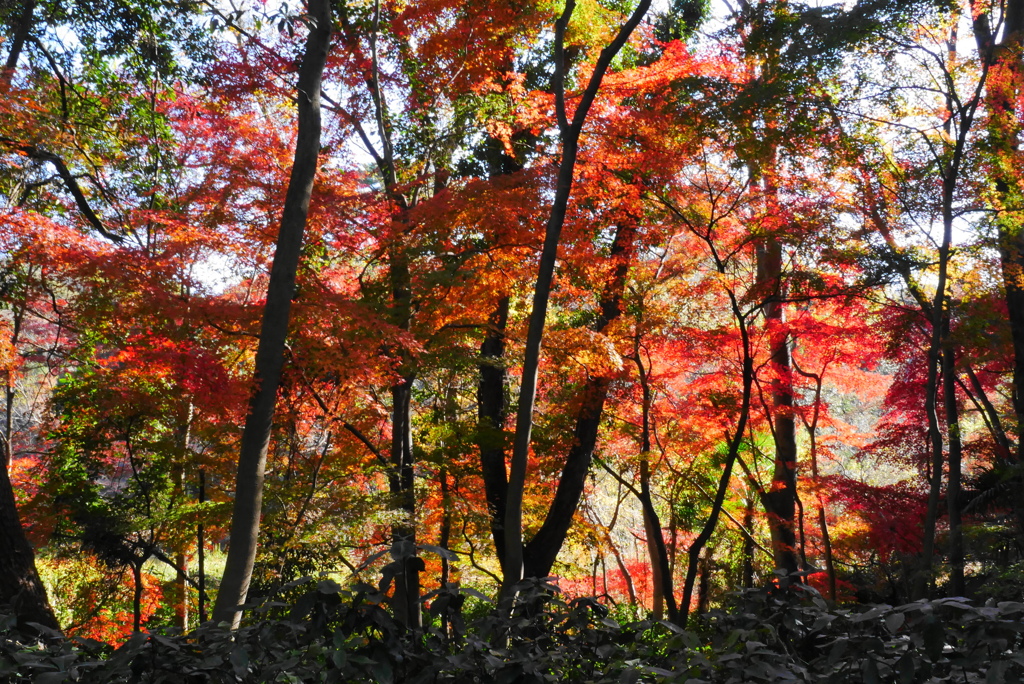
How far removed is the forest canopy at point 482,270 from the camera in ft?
24.0

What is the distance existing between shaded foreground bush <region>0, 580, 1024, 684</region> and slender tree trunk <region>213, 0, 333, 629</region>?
11.1ft

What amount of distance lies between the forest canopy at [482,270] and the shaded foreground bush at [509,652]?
145 inches

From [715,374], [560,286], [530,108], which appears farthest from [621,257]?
[715,374]

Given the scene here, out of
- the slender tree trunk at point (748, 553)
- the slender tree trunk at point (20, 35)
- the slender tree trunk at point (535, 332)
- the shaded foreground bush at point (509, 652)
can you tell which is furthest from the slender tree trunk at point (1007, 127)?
the slender tree trunk at point (20, 35)

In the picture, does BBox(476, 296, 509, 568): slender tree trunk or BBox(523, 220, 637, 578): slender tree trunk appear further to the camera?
BBox(523, 220, 637, 578): slender tree trunk

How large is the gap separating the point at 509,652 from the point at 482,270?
6.60 meters

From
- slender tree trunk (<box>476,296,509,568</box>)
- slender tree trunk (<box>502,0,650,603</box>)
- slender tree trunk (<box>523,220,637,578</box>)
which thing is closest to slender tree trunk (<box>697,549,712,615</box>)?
slender tree trunk (<box>523,220,637,578</box>)

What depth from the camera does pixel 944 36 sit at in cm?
750

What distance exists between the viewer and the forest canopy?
7.31 metres

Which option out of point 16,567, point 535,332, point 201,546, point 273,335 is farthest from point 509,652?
point 201,546

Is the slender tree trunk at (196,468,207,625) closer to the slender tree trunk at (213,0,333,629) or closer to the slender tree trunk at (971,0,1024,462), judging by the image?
the slender tree trunk at (213,0,333,629)

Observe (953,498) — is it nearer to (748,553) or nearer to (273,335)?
(748,553)

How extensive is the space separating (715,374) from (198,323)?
7148 millimetres

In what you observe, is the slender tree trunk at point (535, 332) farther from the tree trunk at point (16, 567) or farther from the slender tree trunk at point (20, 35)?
the slender tree trunk at point (20, 35)
